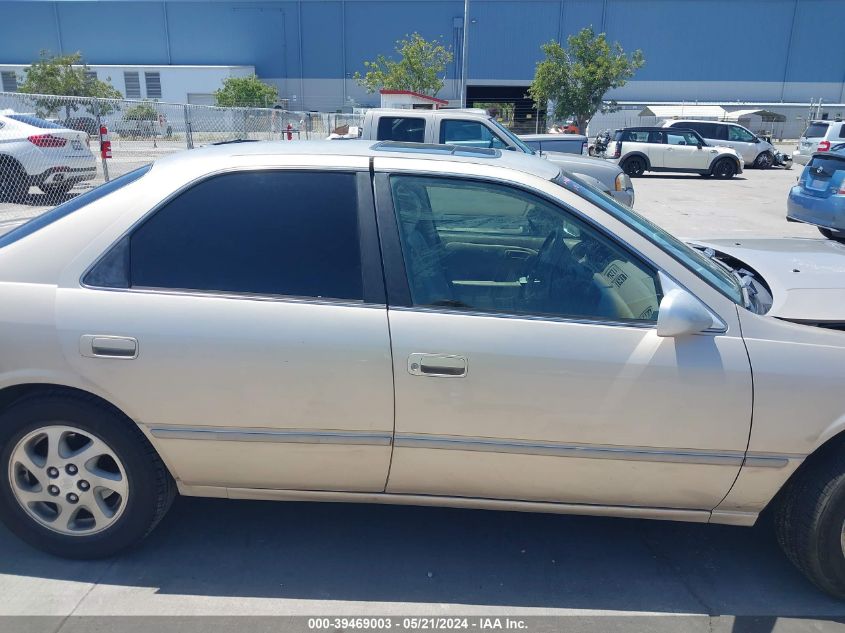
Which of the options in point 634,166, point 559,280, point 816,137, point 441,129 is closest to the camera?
point 559,280

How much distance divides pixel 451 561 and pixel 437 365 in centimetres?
99

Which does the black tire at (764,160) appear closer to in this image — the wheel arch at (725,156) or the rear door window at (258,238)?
the wheel arch at (725,156)

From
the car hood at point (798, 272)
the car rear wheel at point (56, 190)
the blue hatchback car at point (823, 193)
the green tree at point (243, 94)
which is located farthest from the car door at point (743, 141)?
the green tree at point (243, 94)

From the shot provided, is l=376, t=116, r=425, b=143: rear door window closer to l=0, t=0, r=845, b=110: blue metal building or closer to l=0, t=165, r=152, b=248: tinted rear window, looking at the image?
l=0, t=165, r=152, b=248: tinted rear window

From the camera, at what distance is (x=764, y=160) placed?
87.8 feet

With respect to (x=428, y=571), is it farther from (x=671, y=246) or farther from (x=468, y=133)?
(x=468, y=133)

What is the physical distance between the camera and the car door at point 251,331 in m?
2.53

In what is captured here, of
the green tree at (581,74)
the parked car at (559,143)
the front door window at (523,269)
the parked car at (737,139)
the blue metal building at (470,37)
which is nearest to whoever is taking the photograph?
the front door window at (523,269)

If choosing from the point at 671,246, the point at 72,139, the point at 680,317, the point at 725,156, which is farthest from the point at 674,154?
the point at 680,317

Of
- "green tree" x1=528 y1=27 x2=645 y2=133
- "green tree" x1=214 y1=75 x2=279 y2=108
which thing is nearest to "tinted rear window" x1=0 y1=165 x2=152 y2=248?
"green tree" x1=528 y1=27 x2=645 y2=133

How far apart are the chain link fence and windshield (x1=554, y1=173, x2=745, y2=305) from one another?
7909 millimetres

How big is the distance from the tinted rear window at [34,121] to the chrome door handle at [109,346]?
34.0 feet

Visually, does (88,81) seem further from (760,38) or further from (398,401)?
(760,38)

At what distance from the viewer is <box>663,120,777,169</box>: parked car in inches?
1015
